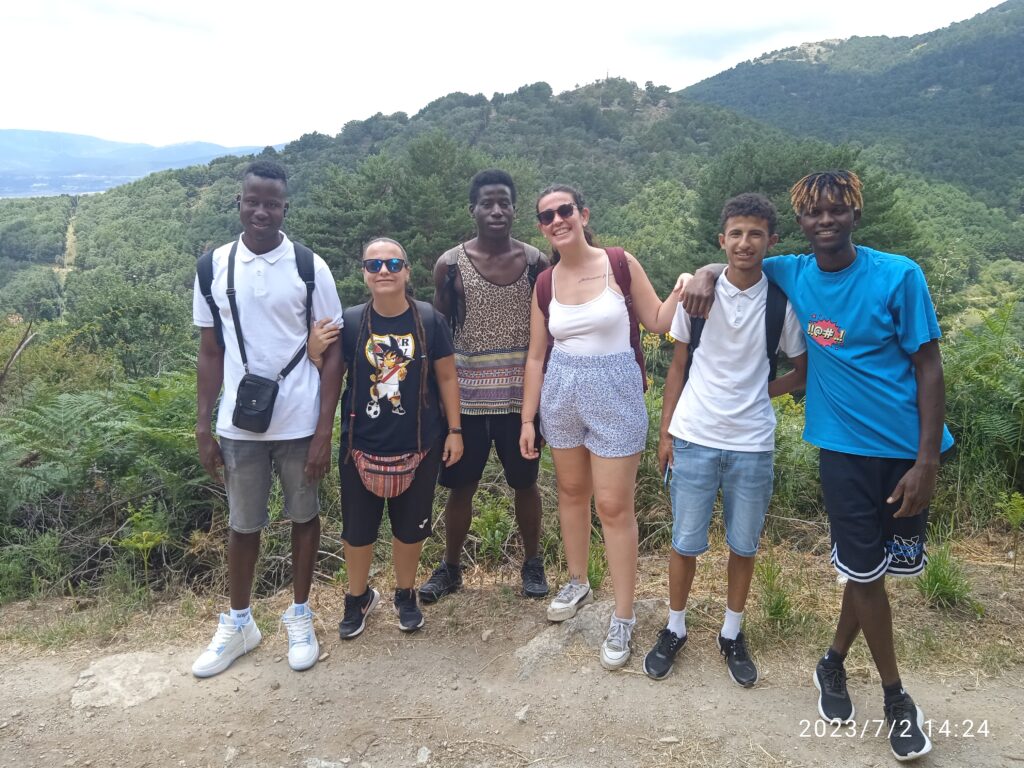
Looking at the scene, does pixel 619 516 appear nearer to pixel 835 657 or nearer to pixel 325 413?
pixel 835 657

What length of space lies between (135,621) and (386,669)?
53.7 inches

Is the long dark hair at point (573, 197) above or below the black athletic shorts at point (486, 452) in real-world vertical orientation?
above

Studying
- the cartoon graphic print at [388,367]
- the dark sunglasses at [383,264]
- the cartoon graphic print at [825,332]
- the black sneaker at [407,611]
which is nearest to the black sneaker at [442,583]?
the black sneaker at [407,611]

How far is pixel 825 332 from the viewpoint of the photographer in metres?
2.16

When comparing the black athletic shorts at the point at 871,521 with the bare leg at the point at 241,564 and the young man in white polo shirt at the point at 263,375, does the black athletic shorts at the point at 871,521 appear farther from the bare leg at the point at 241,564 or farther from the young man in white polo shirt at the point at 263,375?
the bare leg at the point at 241,564

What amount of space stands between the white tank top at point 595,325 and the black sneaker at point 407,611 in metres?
1.35

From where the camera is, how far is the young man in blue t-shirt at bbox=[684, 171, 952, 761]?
201 cm

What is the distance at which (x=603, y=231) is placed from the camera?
45.5 meters

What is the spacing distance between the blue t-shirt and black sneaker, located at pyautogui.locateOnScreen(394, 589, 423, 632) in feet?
6.08

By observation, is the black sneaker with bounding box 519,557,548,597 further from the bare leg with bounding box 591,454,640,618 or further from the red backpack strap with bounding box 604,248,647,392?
the red backpack strap with bounding box 604,248,647,392

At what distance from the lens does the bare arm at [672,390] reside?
2541mm

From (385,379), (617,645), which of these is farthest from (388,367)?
(617,645)

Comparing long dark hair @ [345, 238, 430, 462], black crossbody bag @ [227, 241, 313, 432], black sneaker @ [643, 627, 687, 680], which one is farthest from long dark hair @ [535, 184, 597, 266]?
black sneaker @ [643, 627, 687, 680]

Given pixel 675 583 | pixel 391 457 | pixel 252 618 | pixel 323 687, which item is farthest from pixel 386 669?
pixel 675 583
